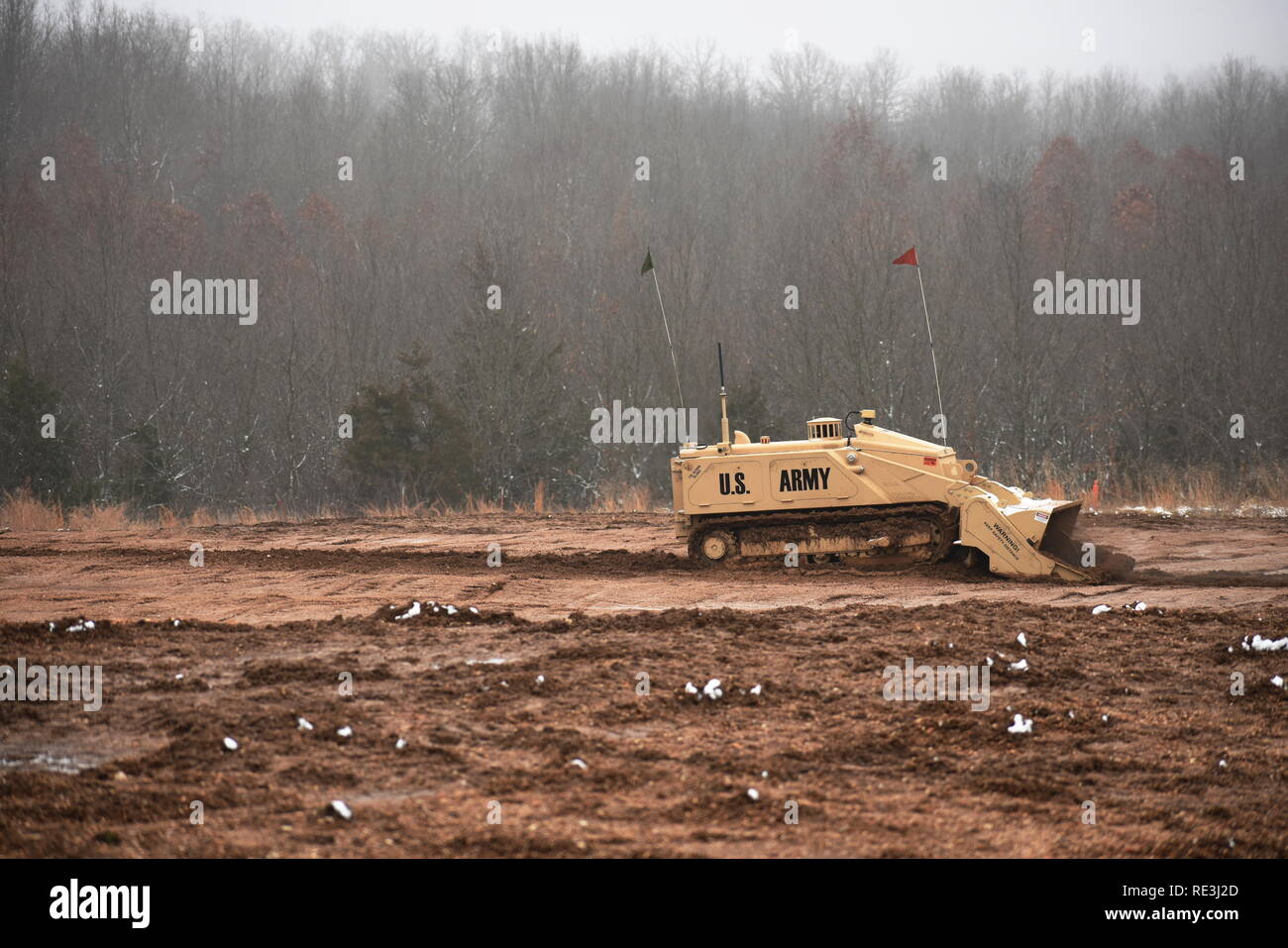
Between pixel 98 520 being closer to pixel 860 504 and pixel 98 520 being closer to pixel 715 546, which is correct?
pixel 715 546

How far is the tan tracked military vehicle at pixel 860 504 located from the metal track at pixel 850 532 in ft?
0.04

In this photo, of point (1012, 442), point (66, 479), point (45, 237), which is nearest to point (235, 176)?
point (45, 237)

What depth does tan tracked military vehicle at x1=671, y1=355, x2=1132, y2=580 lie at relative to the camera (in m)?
13.2

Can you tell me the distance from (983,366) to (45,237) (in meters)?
30.8

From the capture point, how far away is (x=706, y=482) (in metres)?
14.0

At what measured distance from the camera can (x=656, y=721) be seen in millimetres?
7945

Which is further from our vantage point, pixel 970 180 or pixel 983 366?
pixel 970 180

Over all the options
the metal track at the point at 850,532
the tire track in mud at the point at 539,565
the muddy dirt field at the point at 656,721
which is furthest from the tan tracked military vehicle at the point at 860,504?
the muddy dirt field at the point at 656,721

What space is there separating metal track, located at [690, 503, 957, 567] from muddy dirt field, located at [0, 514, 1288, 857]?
394 millimetres

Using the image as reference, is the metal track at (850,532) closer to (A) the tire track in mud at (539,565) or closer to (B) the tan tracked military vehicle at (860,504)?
(B) the tan tracked military vehicle at (860,504)

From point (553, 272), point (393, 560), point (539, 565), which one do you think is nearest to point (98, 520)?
point (393, 560)

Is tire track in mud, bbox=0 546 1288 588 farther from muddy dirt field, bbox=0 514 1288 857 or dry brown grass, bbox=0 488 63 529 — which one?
dry brown grass, bbox=0 488 63 529

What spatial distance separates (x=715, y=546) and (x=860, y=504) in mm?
1748
